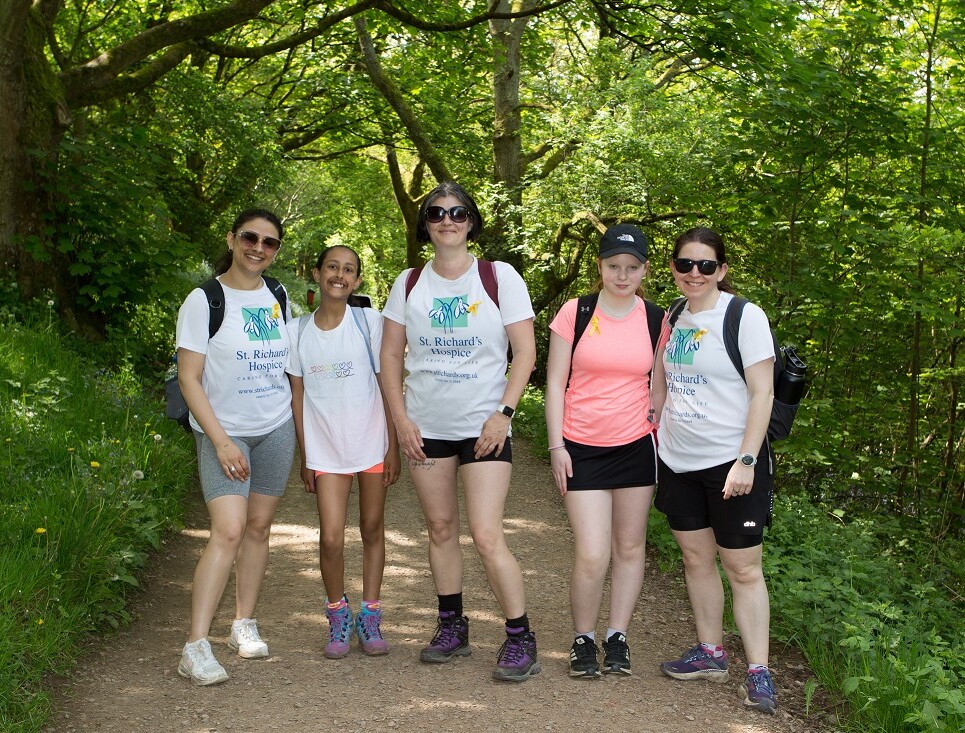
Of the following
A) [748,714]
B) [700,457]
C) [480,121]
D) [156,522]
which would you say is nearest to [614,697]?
[748,714]

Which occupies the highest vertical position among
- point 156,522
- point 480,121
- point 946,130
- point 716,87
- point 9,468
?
point 480,121

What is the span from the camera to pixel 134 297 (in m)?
9.70

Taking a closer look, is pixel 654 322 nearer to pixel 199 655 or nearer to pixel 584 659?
pixel 584 659

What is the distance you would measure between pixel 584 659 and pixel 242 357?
2032 millimetres

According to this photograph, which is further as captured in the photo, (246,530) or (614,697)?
(246,530)

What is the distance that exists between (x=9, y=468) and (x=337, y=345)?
2.28 m

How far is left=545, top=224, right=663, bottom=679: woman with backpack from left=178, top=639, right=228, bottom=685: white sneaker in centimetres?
161

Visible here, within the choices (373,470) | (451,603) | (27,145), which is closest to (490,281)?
(373,470)

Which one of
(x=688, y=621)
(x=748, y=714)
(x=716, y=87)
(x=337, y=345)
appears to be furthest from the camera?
(x=716, y=87)

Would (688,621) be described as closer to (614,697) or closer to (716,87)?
(614,697)

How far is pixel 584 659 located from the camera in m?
4.18

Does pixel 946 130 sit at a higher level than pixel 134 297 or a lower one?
higher

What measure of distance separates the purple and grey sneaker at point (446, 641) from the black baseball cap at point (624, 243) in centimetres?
183

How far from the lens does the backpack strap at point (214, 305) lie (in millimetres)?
4070
